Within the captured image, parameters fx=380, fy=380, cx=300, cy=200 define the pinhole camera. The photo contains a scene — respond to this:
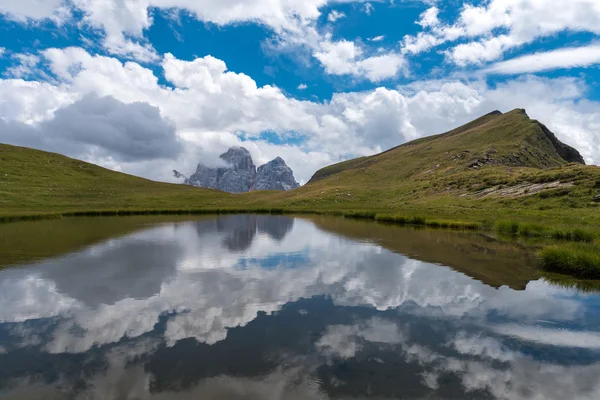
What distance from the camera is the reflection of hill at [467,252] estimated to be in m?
27.4

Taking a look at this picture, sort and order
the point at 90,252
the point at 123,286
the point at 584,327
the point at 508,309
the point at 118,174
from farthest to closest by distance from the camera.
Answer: the point at 118,174
the point at 90,252
the point at 123,286
the point at 508,309
the point at 584,327

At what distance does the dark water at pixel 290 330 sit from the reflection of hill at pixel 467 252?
369mm

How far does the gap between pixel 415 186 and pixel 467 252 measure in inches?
3884

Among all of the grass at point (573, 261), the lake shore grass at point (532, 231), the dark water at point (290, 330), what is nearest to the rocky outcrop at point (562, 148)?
the lake shore grass at point (532, 231)

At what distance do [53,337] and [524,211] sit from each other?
7070cm

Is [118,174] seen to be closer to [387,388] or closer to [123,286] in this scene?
[123,286]

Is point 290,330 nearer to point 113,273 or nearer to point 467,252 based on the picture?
point 113,273

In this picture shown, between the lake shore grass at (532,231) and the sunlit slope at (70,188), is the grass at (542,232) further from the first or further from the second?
the sunlit slope at (70,188)

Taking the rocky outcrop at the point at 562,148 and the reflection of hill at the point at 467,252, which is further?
the rocky outcrop at the point at 562,148

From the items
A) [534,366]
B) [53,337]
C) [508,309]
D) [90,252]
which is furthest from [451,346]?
[90,252]

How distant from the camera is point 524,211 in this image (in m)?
66.1

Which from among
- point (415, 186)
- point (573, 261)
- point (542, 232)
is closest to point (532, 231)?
point (542, 232)

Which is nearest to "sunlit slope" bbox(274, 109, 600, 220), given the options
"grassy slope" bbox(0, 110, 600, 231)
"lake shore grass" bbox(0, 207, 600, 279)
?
"grassy slope" bbox(0, 110, 600, 231)

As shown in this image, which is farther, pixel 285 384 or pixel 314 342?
pixel 314 342
